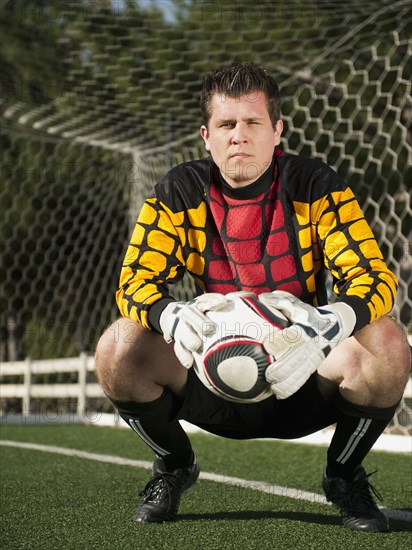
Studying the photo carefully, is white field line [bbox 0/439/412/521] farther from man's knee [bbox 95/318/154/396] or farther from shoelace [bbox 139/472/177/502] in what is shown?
man's knee [bbox 95/318/154/396]

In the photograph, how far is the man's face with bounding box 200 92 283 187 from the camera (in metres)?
2.57

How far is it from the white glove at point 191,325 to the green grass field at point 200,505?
50 cm

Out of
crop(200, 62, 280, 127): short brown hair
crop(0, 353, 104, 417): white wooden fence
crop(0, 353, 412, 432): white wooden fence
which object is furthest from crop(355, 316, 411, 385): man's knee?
crop(0, 353, 104, 417): white wooden fence

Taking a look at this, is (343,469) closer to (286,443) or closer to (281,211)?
(281,211)

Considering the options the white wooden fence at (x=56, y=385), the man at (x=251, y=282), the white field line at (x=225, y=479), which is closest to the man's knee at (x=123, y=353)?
the man at (x=251, y=282)

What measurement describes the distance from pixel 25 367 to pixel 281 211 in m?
7.02

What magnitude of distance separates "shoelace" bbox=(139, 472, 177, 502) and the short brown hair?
111cm

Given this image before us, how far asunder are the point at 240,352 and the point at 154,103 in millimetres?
8035

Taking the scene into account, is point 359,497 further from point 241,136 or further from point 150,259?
point 241,136

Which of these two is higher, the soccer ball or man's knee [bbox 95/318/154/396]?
the soccer ball

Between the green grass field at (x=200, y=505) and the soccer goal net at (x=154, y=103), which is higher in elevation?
the soccer goal net at (x=154, y=103)

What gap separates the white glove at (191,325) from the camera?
7.02 feet

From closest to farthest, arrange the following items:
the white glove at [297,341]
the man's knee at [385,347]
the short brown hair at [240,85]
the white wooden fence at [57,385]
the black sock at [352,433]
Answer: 1. the white glove at [297,341]
2. the man's knee at [385,347]
3. the black sock at [352,433]
4. the short brown hair at [240,85]
5. the white wooden fence at [57,385]

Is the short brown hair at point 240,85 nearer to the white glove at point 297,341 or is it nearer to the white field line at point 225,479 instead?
the white glove at point 297,341
